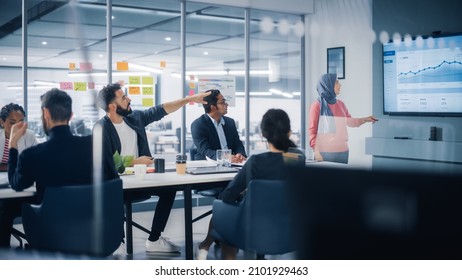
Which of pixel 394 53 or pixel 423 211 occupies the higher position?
pixel 394 53

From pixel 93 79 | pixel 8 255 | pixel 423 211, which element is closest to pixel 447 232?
pixel 423 211

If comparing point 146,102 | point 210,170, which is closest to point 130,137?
point 210,170

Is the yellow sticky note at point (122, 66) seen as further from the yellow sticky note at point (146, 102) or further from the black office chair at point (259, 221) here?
the black office chair at point (259, 221)

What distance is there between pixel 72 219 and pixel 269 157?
929 mm

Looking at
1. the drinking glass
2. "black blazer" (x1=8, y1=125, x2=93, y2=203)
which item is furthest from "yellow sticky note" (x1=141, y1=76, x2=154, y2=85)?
"black blazer" (x1=8, y1=125, x2=93, y2=203)

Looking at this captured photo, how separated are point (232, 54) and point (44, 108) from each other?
3.47 metres

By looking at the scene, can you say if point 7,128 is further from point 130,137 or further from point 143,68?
point 143,68

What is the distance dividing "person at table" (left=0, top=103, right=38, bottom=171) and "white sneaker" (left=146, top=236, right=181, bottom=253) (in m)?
1.08

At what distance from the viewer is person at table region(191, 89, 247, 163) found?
147 inches

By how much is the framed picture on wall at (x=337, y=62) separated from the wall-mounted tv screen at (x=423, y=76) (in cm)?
42

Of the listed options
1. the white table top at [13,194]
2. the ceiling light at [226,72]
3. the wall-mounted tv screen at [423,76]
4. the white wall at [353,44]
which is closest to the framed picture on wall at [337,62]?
the white wall at [353,44]

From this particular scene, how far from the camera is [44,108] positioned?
7.55ft

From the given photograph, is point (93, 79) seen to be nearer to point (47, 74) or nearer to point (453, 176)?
point (47, 74)

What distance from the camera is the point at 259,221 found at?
2.31 m
